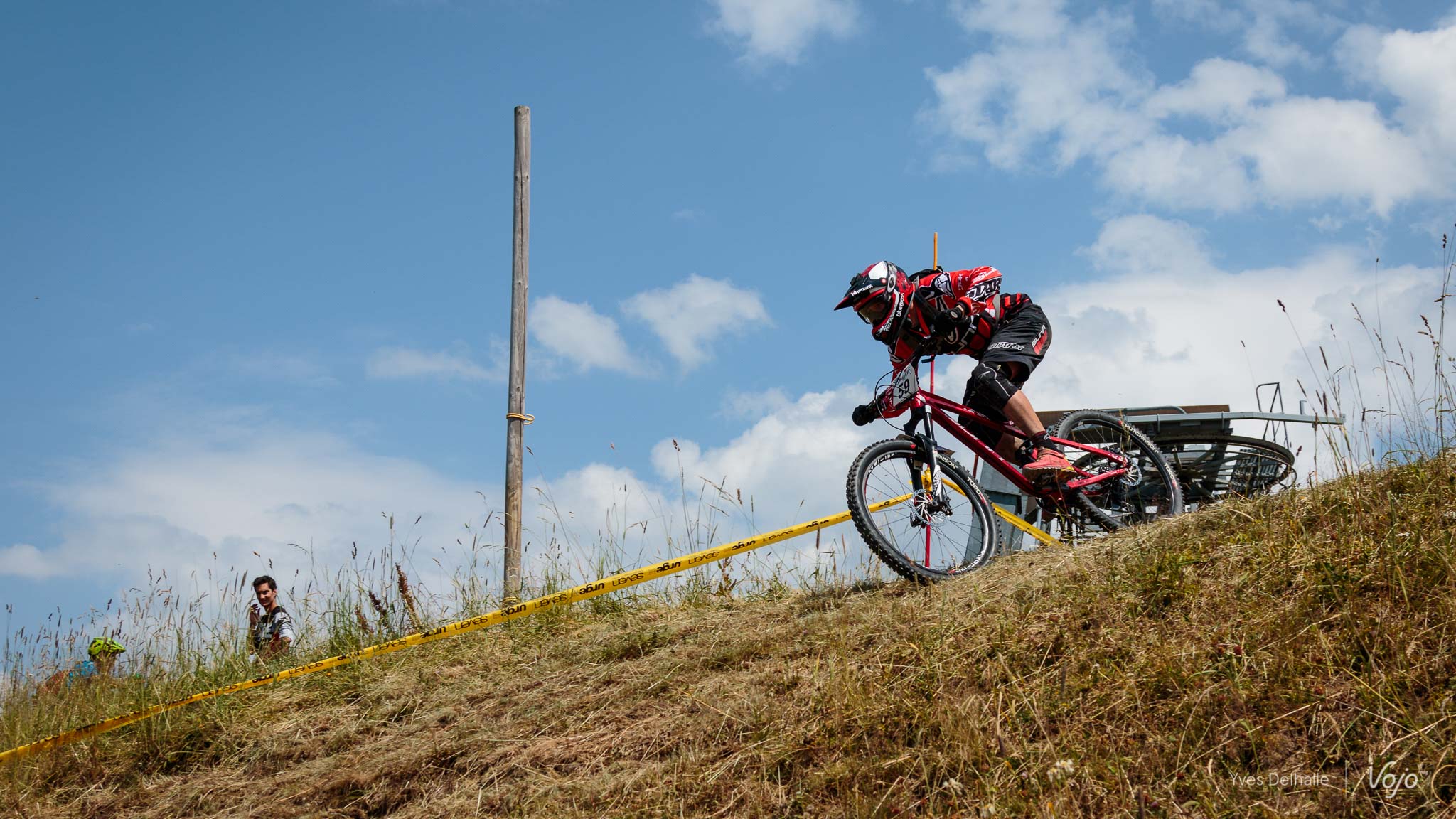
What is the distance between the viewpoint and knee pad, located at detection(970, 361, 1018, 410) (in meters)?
6.28

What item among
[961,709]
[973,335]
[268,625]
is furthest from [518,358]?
[961,709]

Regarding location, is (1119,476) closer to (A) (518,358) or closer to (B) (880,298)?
(B) (880,298)

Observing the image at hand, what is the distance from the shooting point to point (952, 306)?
641 centimetres

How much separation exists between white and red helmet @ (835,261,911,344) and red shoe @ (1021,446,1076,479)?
123cm

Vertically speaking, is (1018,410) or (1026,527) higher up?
(1018,410)

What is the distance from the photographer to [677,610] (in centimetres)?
692

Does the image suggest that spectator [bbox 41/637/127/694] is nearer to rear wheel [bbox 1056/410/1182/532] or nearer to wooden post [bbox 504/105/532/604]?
wooden post [bbox 504/105/532/604]

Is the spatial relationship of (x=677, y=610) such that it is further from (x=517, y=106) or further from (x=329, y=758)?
(x=517, y=106)

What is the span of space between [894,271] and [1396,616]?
334cm

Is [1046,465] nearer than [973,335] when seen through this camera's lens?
Yes

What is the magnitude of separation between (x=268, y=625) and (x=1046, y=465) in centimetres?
651

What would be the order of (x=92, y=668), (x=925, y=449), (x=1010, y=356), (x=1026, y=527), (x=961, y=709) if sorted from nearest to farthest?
(x=961, y=709) → (x=925, y=449) → (x=1010, y=356) → (x=1026, y=527) → (x=92, y=668)

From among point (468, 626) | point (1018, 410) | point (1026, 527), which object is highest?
point (1018, 410)

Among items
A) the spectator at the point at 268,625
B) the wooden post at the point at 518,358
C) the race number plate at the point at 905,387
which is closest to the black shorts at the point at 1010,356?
the race number plate at the point at 905,387
